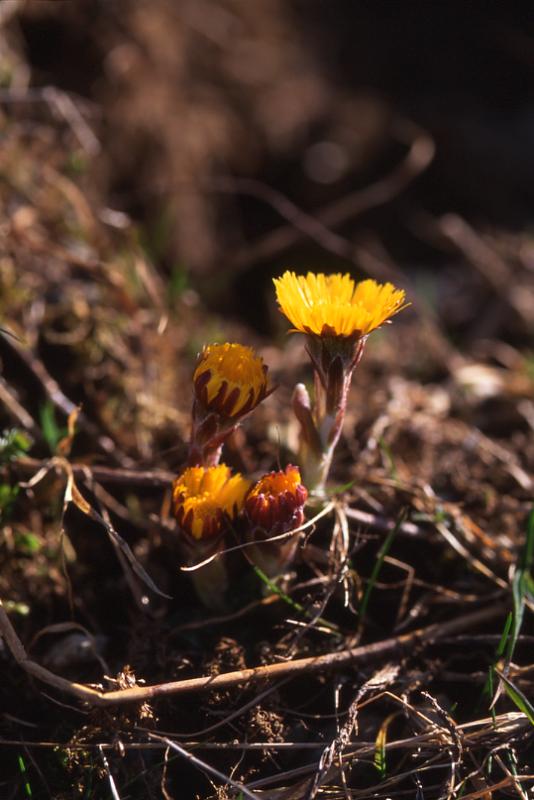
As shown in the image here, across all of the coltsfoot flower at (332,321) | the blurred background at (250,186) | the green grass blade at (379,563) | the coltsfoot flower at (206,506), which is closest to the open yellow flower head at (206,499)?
the coltsfoot flower at (206,506)

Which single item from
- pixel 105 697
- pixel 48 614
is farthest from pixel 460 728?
pixel 48 614

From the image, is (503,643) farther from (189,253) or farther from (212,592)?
(189,253)

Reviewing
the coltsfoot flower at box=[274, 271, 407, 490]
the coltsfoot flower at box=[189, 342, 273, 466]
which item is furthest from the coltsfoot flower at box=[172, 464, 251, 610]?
the coltsfoot flower at box=[274, 271, 407, 490]

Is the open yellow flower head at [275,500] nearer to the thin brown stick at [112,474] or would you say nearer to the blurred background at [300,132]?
the thin brown stick at [112,474]

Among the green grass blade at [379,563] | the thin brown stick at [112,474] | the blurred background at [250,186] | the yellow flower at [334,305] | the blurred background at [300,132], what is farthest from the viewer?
the blurred background at [300,132]

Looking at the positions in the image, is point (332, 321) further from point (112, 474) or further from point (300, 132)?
point (300, 132)
